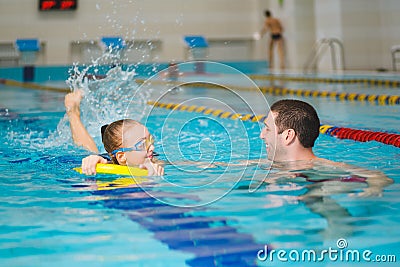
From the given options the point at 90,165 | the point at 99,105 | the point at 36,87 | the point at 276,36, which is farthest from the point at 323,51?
the point at 90,165

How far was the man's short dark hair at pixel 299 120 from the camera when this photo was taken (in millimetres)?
3059

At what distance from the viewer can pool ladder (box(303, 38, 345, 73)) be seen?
45.6 ft

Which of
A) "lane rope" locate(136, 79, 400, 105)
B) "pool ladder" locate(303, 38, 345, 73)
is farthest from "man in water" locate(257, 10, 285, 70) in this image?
"lane rope" locate(136, 79, 400, 105)

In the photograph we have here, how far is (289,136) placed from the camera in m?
3.08

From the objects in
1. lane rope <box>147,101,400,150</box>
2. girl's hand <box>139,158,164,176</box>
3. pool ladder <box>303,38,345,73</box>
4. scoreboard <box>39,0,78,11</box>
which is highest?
scoreboard <box>39,0,78,11</box>

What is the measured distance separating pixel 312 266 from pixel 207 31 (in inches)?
656

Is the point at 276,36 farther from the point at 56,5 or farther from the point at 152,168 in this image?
the point at 152,168

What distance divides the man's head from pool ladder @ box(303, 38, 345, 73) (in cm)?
1083

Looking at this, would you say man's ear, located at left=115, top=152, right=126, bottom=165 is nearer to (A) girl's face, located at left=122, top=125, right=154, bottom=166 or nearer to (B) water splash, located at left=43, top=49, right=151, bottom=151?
(A) girl's face, located at left=122, top=125, right=154, bottom=166

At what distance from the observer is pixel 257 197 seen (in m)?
2.77

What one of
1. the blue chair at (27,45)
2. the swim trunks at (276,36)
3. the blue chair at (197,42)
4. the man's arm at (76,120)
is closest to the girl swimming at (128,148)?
the man's arm at (76,120)

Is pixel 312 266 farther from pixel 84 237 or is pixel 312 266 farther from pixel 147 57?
pixel 147 57

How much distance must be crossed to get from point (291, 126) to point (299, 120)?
1.9 inches

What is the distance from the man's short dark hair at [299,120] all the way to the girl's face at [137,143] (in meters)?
0.62
